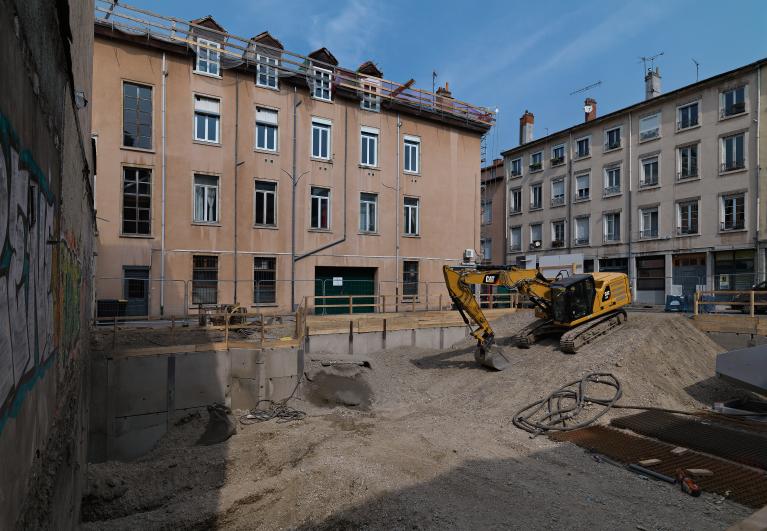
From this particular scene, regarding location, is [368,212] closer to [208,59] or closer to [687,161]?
[208,59]

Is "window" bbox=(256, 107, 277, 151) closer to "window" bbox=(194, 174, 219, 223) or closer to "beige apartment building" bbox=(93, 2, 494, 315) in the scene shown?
"beige apartment building" bbox=(93, 2, 494, 315)

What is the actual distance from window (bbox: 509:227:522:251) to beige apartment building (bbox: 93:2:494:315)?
14742 mm

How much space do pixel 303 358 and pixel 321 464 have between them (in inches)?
245

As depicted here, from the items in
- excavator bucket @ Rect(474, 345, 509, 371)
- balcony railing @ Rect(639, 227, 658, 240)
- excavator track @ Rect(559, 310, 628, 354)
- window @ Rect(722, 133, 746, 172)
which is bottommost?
excavator bucket @ Rect(474, 345, 509, 371)

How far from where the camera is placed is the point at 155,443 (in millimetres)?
11266

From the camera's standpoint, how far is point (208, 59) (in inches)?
803

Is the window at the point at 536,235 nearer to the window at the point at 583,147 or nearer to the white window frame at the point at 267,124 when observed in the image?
the window at the point at 583,147

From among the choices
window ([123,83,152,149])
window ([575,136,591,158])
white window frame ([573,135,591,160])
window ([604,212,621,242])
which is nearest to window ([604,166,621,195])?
window ([604,212,621,242])

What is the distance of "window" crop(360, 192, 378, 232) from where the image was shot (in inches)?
966

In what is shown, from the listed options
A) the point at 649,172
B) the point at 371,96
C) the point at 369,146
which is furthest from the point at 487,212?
the point at 371,96

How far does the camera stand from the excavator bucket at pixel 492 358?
1403 cm

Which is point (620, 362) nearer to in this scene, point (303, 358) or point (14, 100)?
point (303, 358)

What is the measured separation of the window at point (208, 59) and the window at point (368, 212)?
886 centimetres

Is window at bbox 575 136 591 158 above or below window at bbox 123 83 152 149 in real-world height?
above
